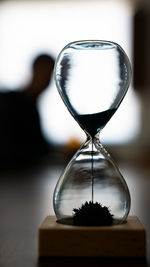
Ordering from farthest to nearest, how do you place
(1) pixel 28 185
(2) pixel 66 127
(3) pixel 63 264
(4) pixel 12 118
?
1. (2) pixel 66 127
2. (4) pixel 12 118
3. (1) pixel 28 185
4. (3) pixel 63 264

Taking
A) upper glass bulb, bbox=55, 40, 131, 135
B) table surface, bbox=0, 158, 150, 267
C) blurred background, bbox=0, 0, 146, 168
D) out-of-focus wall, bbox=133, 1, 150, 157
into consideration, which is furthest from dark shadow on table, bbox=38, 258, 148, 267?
out-of-focus wall, bbox=133, 1, 150, 157

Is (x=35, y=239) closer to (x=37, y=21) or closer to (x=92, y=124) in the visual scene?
(x=92, y=124)

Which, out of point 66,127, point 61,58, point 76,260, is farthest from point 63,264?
point 66,127

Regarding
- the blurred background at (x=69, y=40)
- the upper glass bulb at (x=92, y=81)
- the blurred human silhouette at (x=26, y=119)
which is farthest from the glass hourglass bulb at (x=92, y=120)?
the blurred background at (x=69, y=40)

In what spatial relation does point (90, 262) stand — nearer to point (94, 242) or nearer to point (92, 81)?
point (94, 242)

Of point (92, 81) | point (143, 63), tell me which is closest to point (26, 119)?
point (143, 63)

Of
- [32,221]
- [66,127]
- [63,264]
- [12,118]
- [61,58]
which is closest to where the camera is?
[63,264]

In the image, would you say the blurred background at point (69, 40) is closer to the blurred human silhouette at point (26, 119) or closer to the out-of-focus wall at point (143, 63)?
the out-of-focus wall at point (143, 63)

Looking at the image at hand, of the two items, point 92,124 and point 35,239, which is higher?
point 92,124
